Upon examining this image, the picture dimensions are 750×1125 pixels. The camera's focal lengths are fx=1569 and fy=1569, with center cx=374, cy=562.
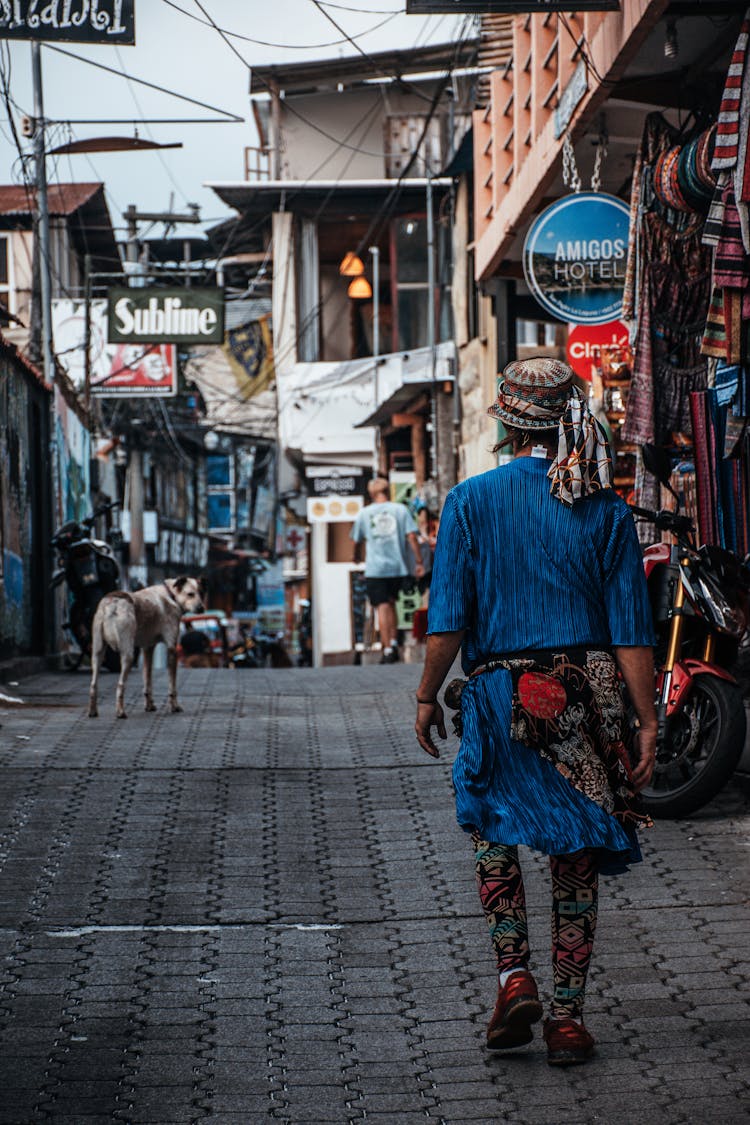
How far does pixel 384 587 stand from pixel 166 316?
24.0 ft

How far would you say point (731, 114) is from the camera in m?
7.54

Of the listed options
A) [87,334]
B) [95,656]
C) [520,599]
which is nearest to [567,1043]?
[520,599]

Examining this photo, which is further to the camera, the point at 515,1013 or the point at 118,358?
the point at 118,358

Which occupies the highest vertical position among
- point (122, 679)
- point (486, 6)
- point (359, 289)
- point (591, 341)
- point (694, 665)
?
point (359, 289)

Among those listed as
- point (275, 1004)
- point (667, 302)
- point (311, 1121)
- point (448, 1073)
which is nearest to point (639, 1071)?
point (448, 1073)

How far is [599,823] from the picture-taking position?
4191 millimetres

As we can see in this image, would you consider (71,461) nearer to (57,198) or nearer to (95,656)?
(57,198)

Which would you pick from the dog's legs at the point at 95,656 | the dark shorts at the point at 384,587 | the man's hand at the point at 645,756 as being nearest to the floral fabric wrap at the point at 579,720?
the man's hand at the point at 645,756

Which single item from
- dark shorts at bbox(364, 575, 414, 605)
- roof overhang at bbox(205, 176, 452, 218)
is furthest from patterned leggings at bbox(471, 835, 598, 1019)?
roof overhang at bbox(205, 176, 452, 218)

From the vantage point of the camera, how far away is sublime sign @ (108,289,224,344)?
887 inches

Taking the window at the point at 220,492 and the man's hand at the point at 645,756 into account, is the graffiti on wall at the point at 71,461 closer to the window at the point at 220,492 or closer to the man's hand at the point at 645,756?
the man's hand at the point at 645,756

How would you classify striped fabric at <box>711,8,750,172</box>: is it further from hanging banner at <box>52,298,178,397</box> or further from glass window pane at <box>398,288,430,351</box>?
glass window pane at <box>398,288,430,351</box>

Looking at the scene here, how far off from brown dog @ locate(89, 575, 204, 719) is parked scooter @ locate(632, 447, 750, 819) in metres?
5.13

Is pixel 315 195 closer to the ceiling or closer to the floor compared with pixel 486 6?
closer to the ceiling
